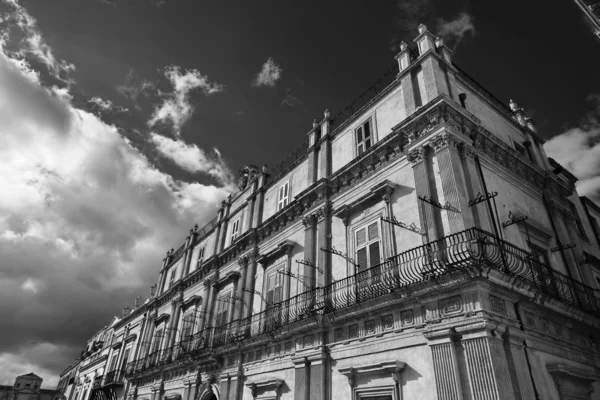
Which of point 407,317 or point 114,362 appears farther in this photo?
point 114,362

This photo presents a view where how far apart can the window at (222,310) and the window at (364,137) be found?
31.4 ft

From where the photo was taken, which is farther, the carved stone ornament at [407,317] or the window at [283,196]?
the window at [283,196]

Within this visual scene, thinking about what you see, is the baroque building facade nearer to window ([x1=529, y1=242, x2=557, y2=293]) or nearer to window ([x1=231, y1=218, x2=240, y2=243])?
window ([x1=529, y1=242, x2=557, y2=293])

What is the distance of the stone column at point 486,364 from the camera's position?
7.39 meters

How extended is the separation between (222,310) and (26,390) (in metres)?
87.8

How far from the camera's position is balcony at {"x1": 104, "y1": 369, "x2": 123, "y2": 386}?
87.3 ft

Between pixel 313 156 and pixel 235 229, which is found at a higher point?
pixel 313 156

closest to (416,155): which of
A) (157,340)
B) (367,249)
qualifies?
(367,249)

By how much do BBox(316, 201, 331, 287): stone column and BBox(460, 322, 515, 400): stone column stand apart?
5544 mm

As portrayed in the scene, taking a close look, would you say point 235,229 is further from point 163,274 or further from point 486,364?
point 486,364

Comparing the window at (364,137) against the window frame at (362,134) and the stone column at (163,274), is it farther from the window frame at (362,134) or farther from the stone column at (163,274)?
the stone column at (163,274)

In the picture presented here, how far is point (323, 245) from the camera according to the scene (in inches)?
531

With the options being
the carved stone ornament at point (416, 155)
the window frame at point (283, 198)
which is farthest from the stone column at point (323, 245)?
the carved stone ornament at point (416, 155)

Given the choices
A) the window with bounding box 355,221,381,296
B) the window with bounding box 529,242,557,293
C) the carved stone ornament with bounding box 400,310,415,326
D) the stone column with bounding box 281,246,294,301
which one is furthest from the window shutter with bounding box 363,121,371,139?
the carved stone ornament with bounding box 400,310,415,326
